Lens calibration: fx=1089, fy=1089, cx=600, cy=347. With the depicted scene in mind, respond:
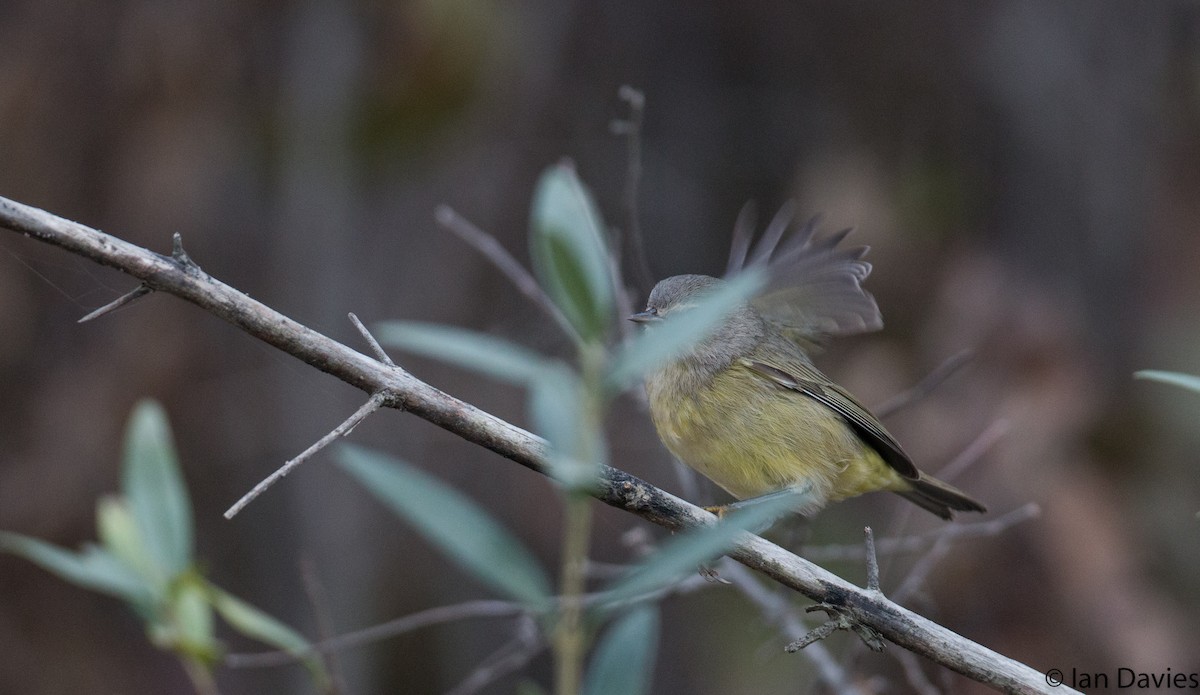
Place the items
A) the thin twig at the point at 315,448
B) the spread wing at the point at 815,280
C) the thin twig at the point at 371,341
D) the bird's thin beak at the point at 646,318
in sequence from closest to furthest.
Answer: the thin twig at the point at 315,448 → the thin twig at the point at 371,341 → the bird's thin beak at the point at 646,318 → the spread wing at the point at 815,280

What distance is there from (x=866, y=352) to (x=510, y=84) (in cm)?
282

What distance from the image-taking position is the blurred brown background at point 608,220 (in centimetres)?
484

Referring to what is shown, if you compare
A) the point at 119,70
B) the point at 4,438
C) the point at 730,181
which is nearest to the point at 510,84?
the point at 730,181

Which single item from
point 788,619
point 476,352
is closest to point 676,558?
point 476,352

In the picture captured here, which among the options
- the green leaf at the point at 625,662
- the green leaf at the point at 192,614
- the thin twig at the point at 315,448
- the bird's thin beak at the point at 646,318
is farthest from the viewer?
the bird's thin beak at the point at 646,318

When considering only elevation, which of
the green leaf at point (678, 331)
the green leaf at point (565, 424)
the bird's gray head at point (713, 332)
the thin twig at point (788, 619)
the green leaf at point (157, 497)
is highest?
the green leaf at point (678, 331)

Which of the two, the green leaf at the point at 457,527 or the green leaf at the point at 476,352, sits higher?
the green leaf at the point at 476,352

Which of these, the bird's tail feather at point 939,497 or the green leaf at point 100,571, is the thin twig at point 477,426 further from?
the bird's tail feather at point 939,497

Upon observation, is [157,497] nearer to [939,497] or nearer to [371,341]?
[371,341]

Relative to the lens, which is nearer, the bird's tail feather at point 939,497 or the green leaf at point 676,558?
the green leaf at point 676,558

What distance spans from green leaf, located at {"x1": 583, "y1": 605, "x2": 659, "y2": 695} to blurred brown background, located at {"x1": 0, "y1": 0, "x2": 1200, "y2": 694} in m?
3.56

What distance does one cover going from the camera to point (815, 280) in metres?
3.74

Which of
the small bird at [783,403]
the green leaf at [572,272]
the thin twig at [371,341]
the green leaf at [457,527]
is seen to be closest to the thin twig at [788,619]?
the small bird at [783,403]

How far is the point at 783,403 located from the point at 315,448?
2.31 m
